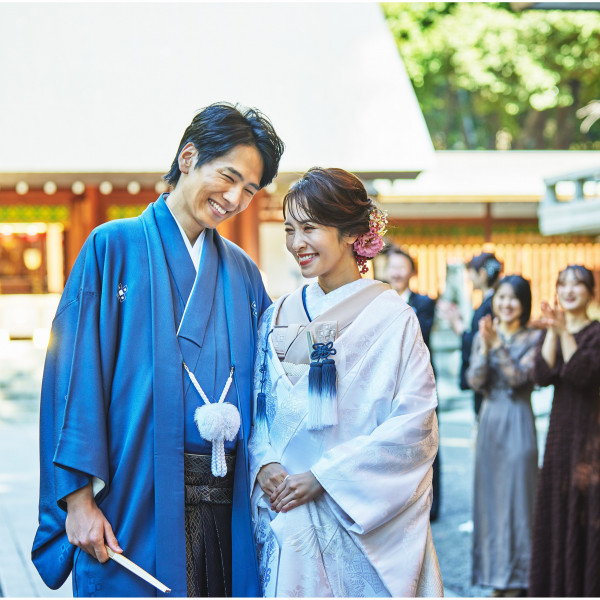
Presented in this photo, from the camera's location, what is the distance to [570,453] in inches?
152

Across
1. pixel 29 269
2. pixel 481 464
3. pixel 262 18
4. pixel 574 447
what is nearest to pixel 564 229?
pixel 481 464

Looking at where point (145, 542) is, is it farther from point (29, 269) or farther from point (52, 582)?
point (29, 269)

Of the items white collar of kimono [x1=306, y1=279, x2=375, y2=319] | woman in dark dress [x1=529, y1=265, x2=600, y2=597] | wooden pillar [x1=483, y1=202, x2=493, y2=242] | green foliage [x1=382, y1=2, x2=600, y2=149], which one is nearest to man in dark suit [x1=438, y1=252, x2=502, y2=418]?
woman in dark dress [x1=529, y1=265, x2=600, y2=597]

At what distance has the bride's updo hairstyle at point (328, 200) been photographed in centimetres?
223

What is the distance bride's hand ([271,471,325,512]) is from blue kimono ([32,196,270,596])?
118mm

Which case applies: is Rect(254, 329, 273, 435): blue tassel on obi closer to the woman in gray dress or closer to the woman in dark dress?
the woman in dark dress

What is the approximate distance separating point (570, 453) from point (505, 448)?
0.78 metres

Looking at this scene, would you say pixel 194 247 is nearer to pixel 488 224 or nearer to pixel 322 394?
pixel 322 394

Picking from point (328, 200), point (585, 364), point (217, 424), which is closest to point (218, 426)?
point (217, 424)

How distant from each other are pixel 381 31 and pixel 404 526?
21.7ft

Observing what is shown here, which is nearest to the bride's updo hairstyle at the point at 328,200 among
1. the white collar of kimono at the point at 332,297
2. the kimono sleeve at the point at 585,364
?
the white collar of kimono at the point at 332,297

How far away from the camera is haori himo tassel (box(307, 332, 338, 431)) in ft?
7.07

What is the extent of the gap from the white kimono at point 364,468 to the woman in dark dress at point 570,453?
173 centimetres

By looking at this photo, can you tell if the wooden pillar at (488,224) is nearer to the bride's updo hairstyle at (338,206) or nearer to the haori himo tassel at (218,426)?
the bride's updo hairstyle at (338,206)
